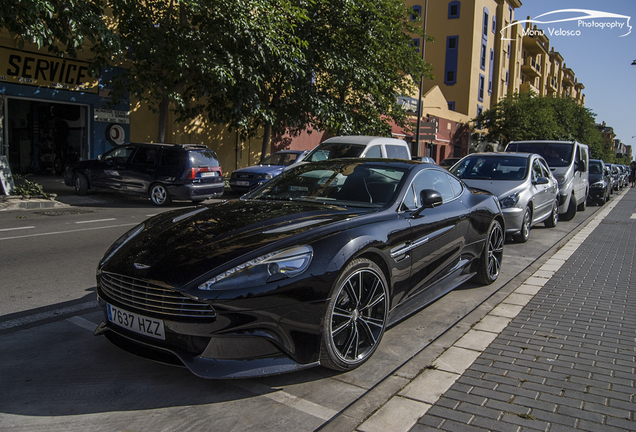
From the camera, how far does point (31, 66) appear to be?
53.7ft

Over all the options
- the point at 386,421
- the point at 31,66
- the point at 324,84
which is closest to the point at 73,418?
the point at 386,421

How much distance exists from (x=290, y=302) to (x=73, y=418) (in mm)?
1282

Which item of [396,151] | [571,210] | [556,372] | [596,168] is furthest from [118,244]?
[596,168]

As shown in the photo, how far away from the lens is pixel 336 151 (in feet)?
44.9

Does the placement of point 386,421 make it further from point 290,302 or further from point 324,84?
point 324,84

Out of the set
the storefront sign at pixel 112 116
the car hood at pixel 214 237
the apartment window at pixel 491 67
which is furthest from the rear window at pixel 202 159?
the apartment window at pixel 491 67

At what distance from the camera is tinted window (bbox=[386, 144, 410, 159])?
13.9 meters

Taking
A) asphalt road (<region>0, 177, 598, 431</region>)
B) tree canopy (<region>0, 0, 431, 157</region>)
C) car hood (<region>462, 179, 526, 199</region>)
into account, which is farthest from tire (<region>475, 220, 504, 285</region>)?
tree canopy (<region>0, 0, 431, 157</region>)

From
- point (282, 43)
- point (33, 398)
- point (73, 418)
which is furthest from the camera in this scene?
point (282, 43)

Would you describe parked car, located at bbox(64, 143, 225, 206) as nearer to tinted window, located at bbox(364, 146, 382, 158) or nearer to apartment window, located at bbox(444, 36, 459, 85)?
tinted window, located at bbox(364, 146, 382, 158)

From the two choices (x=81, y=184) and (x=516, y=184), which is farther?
(x=81, y=184)

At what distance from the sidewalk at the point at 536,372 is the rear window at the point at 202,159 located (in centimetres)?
1009

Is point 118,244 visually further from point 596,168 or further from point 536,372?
point 596,168

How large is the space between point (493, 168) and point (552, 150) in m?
4.50
